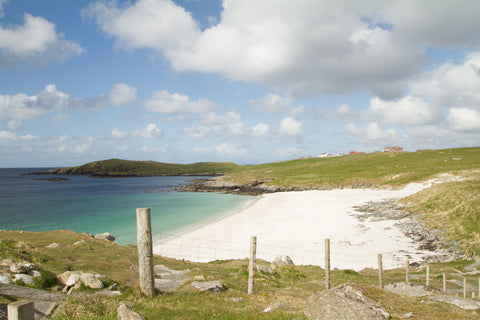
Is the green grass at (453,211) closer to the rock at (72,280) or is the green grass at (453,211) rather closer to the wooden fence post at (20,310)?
the rock at (72,280)

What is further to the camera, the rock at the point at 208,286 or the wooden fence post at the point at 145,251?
the rock at the point at 208,286

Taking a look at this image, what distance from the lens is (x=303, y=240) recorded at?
34.7m

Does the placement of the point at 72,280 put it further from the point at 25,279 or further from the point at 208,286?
the point at 208,286

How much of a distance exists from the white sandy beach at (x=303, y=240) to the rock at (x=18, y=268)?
17.8 metres

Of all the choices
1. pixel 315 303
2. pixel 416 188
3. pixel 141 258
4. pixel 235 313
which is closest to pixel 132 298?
pixel 141 258

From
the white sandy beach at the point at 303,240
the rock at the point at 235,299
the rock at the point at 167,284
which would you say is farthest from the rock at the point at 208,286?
the white sandy beach at the point at 303,240

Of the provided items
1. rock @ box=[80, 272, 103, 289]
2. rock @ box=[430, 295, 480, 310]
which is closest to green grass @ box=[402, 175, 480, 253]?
rock @ box=[430, 295, 480, 310]

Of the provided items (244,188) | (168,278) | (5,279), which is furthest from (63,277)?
(244,188)

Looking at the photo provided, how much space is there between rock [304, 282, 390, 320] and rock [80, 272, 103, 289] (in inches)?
383

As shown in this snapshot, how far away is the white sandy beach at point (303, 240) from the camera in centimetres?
2902

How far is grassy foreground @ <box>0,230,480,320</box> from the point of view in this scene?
8.30 m

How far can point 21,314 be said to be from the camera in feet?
13.4

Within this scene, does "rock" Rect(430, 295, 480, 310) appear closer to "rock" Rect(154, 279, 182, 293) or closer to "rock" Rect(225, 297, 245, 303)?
"rock" Rect(225, 297, 245, 303)

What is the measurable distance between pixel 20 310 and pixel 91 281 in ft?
33.4
